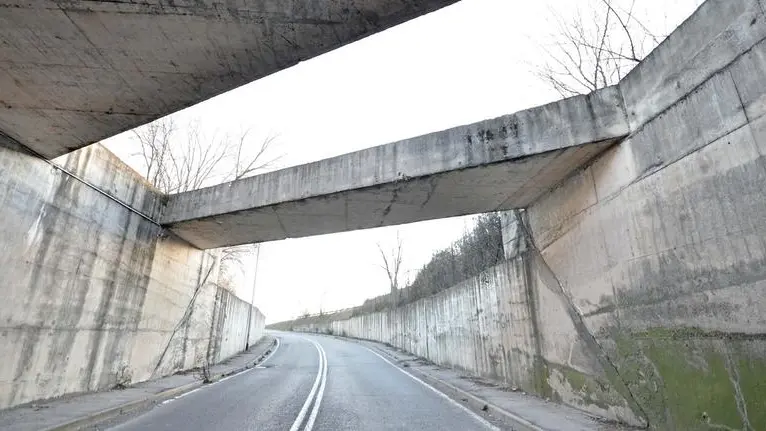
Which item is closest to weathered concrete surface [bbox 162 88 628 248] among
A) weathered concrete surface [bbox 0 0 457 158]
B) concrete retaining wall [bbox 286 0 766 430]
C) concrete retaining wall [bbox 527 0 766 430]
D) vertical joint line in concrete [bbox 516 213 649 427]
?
concrete retaining wall [bbox 286 0 766 430]

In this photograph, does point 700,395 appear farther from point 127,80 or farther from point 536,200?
point 127,80

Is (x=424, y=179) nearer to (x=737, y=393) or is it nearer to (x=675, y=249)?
(x=675, y=249)

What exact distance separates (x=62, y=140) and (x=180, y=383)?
301 inches

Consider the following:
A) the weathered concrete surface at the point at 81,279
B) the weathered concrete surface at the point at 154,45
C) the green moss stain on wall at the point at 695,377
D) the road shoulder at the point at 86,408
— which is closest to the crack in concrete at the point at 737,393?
the green moss stain on wall at the point at 695,377

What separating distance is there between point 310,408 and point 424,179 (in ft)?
17.3

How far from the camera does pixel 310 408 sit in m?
8.66

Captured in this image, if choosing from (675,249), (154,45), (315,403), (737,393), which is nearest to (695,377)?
(737,393)

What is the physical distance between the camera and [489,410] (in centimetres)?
845

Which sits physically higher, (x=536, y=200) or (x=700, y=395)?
(x=536, y=200)

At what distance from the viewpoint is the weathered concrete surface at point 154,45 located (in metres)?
4.26

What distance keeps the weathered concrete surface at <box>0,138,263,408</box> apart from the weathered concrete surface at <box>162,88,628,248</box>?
155 cm

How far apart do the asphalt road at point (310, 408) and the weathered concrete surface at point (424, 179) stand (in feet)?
14.0

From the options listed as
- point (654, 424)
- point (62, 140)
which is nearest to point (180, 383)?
point (62, 140)

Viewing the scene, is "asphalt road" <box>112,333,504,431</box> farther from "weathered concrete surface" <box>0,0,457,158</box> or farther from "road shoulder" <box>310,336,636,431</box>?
"weathered concrete surface" <box>0,0,457,158</box>
